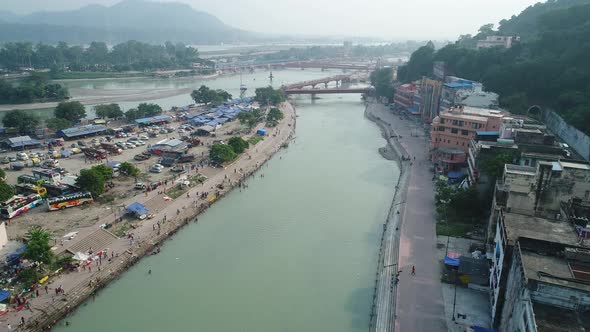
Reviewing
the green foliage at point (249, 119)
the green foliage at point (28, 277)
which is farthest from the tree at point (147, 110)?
the green foliage at point (28, 277)

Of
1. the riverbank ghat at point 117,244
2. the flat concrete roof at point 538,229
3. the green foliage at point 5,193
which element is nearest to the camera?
the flat concrete roof at point 538,229

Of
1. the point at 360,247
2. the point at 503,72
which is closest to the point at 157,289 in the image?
the point at 360,247

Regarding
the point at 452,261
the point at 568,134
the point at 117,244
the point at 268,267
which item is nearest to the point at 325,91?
the point at 568,134

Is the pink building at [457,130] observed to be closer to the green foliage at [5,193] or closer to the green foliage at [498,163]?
the green foliage at [498,163]

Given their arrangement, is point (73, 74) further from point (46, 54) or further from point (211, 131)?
point (211, 131)

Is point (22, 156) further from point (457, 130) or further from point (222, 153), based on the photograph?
point (457, 130)

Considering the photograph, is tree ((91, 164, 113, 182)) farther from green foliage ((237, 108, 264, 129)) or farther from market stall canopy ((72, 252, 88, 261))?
green foliage ((237, 108, 264, 129))
